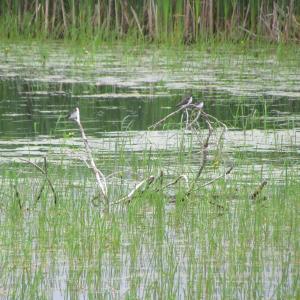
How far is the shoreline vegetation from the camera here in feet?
42.8

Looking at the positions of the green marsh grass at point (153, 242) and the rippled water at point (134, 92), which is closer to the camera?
the green marsh grass at point (153, 242)

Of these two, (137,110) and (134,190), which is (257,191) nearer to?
(134,190)

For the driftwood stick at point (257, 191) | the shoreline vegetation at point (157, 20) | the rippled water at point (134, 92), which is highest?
→ the shoreline vegetation at point (157, 20)

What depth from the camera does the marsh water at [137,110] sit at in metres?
4.43

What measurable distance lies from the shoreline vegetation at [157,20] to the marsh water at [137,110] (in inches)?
19.1

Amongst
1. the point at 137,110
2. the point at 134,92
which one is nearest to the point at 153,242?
the point at 137,110

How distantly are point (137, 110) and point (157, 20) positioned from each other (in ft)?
15.2

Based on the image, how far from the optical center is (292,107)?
8.98 meters

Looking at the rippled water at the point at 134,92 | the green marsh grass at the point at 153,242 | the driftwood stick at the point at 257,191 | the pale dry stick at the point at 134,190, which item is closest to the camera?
the green marsh grass at the point at 153,242

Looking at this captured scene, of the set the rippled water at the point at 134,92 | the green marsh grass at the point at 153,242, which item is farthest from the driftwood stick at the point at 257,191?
the rippled water at the point at 134,92

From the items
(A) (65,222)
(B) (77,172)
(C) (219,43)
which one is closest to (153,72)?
(C) (219,43)

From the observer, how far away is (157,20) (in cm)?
Result: 1330

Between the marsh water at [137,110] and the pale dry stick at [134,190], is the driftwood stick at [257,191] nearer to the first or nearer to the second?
the marsh water at [137,110]

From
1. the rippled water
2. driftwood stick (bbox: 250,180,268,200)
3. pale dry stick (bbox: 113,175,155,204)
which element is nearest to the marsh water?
the rippled water
